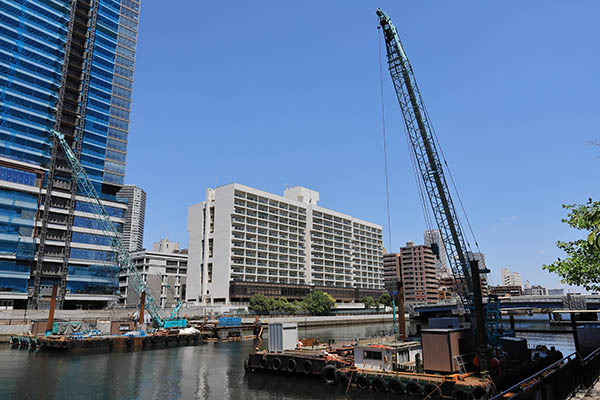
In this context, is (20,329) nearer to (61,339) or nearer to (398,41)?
(61,339)

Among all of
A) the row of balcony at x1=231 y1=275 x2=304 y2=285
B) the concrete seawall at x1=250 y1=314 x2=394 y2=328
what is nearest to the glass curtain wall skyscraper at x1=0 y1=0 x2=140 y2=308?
the row of balcony at x1=231 y1=275 x2=304 y2=285

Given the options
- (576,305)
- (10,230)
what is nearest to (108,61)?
(10,230)

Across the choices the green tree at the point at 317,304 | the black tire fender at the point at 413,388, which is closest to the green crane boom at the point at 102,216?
the green tree at the point at 317,304

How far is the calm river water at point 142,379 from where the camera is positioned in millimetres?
38594

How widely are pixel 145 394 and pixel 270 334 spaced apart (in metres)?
17.4

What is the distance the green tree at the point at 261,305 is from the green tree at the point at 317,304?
558 inches

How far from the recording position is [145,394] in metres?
38.8

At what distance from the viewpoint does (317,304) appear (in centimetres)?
15175

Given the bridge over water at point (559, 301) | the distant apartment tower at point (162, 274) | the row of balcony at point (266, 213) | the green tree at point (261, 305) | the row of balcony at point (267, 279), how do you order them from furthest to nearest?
1. the distant apartment tower at point (162, 274)
2. the row of balcony at point (266, 213)
3. the row of balcony at point (267, 279)
4. the green tree at point (261, 305)
5. the bridge over water at point (559, 301)

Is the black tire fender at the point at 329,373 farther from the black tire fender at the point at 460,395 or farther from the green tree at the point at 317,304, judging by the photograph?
the green tree at the point at 317,304

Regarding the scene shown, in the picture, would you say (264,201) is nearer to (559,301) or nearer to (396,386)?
(559,301)

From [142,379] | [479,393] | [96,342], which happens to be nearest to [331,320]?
[96,342]

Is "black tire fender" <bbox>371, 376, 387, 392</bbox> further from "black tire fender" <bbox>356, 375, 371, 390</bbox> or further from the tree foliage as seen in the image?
the tree foliage

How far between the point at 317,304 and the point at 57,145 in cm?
9682
